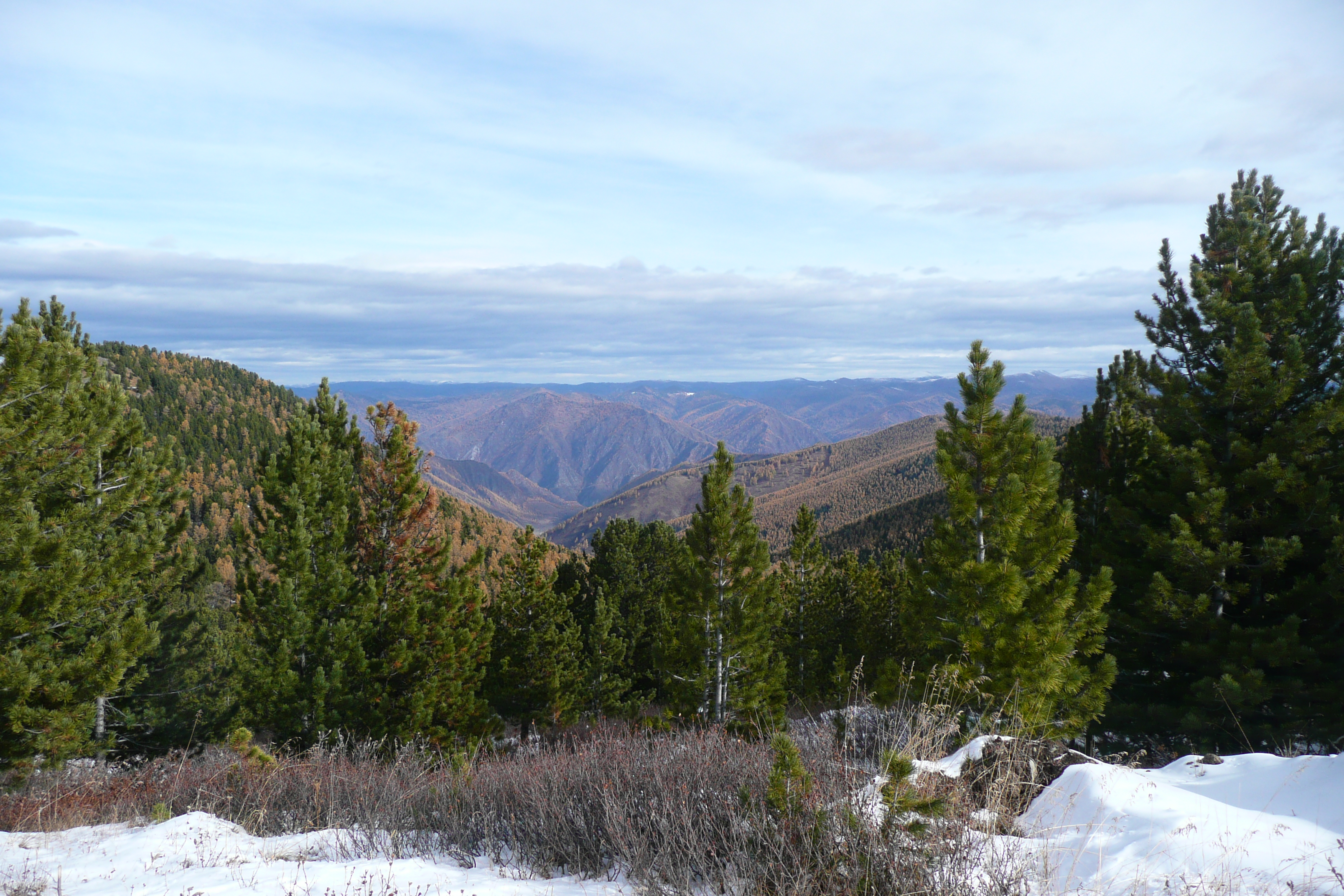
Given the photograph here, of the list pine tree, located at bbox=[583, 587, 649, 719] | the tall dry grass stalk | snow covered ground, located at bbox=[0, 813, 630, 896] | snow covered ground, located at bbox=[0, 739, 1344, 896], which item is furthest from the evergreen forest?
snow covered ground, located at bbox=[0, 813, 630, 896]

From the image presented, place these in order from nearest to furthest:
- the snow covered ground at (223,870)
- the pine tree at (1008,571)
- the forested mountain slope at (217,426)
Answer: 1. the snow covered ground at (223,870)
2. the pine tree at (1008,571)
3. the forested mountain slope at (217,426)

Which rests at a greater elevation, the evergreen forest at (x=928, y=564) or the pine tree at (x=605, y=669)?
the evergreen forest at (x=928, y=564)

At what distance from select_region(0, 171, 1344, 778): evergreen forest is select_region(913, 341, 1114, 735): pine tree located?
49 mm

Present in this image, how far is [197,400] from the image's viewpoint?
13200 cm

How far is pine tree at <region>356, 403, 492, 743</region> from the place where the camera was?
1966cm

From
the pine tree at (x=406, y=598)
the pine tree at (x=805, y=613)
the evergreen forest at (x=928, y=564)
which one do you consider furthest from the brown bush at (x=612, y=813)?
the pine tree at (x=805, y=613)

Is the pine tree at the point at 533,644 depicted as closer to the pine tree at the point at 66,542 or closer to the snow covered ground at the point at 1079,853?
the pine tree at the point at 66,542

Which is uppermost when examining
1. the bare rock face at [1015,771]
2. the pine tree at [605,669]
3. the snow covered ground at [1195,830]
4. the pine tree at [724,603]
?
the snow covered ground at [1195,830]

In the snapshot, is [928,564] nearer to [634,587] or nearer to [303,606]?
[303,606]

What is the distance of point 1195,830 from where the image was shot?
460cm

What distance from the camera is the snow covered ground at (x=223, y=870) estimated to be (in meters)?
4.62

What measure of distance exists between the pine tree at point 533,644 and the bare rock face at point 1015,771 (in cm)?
2007

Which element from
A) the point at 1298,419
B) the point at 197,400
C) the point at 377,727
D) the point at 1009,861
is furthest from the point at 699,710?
the point at 197,400

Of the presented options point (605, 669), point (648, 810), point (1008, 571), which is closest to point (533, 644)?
point (605, 669)
